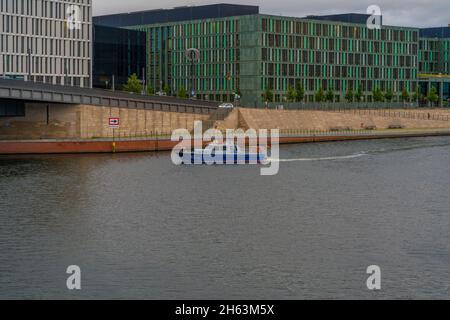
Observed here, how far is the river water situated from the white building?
202 ft

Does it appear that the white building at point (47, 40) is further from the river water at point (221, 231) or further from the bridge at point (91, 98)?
the river water at point (221, 231)

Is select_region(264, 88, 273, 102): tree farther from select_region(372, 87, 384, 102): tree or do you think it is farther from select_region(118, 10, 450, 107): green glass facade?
select_region(372, 87, 384, 102): tree

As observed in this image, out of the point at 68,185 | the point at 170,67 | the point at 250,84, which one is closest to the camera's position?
the point at 68,185

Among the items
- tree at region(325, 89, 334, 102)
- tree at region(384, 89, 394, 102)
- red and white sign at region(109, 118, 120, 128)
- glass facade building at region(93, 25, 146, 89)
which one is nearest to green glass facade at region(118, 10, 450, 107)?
tree at region(384, 89, 394, 102)

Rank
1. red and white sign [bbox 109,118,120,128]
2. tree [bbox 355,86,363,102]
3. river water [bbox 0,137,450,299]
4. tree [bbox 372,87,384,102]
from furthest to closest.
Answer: tree [bbox 372,87,384,102] → tree [bbox 355,86,363,102] → red and white sign [bbox 109,118,120,128] → river water [bbox 0,137,450,299]

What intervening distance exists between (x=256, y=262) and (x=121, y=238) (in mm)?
9877

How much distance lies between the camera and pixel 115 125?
382 ft

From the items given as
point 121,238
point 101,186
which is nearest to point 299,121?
point 101,186

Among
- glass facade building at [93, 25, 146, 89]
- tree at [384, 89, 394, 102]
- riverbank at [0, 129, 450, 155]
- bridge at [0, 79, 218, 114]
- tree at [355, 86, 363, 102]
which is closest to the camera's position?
bridge at [0, 79, 218, 114]

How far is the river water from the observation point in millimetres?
43688

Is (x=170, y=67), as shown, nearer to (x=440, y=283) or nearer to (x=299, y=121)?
(x=299, y=121)

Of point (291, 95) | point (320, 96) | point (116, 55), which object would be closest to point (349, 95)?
point (320, 96)

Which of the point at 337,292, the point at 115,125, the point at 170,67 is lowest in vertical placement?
the point at 337,292

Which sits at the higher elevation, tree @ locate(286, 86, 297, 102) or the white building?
the white building
